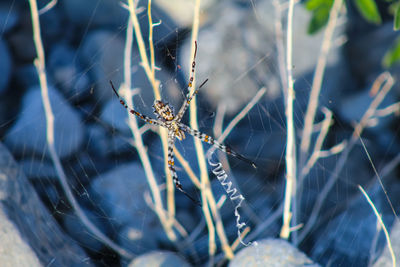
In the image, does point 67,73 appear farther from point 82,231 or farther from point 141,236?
point 141,236

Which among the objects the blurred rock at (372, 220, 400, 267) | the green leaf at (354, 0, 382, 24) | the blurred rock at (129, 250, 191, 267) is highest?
the green leaf at (354, 0, 382, 24)

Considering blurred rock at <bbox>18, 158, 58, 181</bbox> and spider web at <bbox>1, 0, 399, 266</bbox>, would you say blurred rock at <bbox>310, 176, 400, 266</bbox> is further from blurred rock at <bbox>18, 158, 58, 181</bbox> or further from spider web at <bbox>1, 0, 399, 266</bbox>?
blurred rock at <bbox>18, 158, 58, 181</bbox>

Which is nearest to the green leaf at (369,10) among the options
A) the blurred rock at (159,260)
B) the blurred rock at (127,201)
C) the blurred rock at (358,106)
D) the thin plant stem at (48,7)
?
the blurred rock at (358,106)

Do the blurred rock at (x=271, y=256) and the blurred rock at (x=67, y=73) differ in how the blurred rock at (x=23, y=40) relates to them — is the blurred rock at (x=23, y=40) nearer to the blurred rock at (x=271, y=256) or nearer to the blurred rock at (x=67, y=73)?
the blurred rock at (x=67, y=73)

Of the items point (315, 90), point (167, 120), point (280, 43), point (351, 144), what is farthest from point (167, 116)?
point (351, 144)

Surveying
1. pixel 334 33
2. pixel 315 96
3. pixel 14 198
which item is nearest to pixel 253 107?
pixel 315 96

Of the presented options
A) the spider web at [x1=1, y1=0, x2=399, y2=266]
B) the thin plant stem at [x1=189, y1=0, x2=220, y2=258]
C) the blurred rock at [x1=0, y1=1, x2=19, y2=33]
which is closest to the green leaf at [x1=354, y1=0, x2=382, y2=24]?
the spider web at [x1=1, y1=0, x2=399, y2=266]
